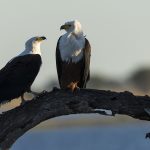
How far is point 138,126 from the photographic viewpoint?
41.4 meters

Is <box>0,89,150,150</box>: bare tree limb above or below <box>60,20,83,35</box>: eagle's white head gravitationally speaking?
below

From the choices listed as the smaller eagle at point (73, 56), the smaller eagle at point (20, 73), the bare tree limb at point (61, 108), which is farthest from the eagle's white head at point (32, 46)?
the bare tree limb at point (61, 108)

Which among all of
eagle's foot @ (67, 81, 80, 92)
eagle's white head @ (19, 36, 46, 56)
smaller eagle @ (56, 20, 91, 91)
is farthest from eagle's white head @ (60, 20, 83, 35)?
eagle's foot @ (67, 81, 80, 92)

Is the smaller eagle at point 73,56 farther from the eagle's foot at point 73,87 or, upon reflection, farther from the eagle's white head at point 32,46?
the eagle's white head at point 32,46

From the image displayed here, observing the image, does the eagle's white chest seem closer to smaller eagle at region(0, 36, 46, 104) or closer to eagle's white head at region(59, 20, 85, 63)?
eagle's white head at region(59, 20, 85, 63)

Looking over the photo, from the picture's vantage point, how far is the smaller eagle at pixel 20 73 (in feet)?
49.0

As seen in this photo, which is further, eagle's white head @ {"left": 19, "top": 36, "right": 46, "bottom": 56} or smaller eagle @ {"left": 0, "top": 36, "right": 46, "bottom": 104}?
eagle's white head @ {"left": 19, "top": 36, "right": 46, "bottom": 56}

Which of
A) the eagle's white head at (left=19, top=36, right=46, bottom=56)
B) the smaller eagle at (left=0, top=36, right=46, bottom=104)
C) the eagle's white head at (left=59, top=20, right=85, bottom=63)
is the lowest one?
the smaller eagle at (left=0, top=36, right=46, bottom=104)

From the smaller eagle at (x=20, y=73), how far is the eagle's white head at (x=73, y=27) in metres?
0.53

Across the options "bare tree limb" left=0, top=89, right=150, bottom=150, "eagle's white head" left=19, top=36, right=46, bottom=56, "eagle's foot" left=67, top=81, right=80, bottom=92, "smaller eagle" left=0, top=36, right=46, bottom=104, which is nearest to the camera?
"bare tree limb" left=0, top=89, right=150, bottom=150

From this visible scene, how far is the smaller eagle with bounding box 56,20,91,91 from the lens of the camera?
15289mm

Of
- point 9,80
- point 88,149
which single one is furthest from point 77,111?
point 88,149

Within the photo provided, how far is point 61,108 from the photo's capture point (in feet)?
42.4

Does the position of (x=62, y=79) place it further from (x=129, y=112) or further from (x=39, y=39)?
(x=129, y=112)
